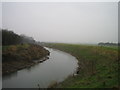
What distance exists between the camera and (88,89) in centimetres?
1235

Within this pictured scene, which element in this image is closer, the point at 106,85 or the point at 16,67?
the point at 106,85

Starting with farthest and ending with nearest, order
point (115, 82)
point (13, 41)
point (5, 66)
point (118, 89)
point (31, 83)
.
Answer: point (13, 41)
point (5, 66)
point (31, 83)
point (115, 82)
point (118, 89)

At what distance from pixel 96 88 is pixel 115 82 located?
81.0 inches

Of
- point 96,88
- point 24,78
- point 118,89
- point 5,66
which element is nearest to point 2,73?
point 5,66

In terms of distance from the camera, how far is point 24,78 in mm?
21500

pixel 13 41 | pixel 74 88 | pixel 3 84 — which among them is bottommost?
pixel 3 84

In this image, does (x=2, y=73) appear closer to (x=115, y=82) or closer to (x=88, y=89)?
(x=88, y=89)

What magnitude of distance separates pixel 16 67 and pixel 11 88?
9.42 meters

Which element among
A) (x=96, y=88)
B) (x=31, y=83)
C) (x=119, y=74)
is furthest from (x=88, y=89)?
(x=31, y=83)

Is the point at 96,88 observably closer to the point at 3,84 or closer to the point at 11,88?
the point at 11,88

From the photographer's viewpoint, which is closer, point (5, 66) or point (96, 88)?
point (96, 88)

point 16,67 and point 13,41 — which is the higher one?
point 13,41

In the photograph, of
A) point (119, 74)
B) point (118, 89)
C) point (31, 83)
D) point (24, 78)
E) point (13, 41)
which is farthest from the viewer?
point (13, 41)

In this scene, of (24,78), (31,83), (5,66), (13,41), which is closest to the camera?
(31,83)
